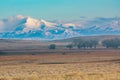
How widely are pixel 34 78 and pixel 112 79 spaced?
768 centimetres

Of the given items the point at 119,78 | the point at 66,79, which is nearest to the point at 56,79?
the point at 66,79

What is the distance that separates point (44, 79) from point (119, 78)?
24.0 ft

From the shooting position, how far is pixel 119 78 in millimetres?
36531

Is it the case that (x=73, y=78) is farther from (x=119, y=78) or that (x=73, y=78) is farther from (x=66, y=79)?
(x=119, y=78)

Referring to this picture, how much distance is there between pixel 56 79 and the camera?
37.0m

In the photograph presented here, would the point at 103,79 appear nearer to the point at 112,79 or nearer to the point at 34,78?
the point at 112,79

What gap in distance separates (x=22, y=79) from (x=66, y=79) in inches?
180

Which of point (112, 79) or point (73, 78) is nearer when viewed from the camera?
point (112, 79)

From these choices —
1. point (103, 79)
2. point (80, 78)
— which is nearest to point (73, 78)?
point (80, 78)

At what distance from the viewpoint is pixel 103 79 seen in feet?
119

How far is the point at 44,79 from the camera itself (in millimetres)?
37375

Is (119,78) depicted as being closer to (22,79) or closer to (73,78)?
(73,78)

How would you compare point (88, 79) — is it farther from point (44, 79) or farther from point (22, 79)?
point (22, 79)

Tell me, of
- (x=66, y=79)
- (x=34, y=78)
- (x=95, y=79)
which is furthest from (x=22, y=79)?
(x=95, y=79)
